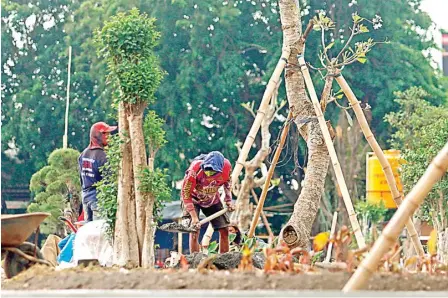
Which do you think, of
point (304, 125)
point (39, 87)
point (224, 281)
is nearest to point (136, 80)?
point (304, 125)

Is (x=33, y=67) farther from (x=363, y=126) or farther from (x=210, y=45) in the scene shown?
(x=363, y=126)

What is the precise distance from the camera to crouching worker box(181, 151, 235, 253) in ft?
30.9

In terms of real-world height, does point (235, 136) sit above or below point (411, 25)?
below

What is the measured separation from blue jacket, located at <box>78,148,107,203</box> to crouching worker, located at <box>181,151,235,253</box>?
102 centimetres

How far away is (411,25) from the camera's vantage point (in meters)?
29.2

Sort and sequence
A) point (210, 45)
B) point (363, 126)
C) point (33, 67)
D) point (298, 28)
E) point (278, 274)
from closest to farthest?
point (278, 274) → point (363, 126) → point (298, 28) → point (210, 45) → point (33, 67)

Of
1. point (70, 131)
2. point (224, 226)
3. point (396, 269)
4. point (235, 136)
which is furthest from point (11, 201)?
point (396, 269)

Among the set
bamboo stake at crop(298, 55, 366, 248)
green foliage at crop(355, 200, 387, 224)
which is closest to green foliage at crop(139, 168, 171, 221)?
bamboo stake at crop(298, 55, 366, 248)

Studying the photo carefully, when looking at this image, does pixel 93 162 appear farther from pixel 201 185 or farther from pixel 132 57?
pixel 132 57

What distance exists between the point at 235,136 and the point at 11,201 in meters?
6.50

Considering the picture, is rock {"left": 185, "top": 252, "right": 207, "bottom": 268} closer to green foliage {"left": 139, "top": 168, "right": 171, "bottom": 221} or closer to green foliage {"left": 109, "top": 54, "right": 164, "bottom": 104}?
green foliage {"left": 139, "top": 168, "right": 171, "bottom": 221}

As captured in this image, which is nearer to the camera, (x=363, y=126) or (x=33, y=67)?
(x=363, y=126)

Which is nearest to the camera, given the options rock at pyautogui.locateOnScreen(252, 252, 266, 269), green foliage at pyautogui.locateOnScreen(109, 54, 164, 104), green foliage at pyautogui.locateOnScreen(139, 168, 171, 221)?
rock at pyautogui.locateOnScreen(252, 252, 266, 269)

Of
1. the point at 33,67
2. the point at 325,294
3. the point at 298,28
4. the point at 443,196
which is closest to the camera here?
the point at 325,294
